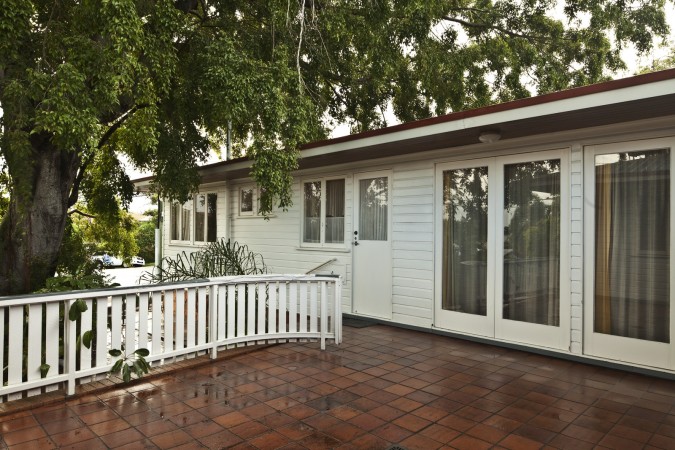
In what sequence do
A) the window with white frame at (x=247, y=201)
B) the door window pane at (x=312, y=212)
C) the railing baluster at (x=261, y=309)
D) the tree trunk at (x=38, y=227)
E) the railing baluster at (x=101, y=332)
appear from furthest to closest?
the window with white frame at (x=247, y=201)
the door window pane at (x=312, y=212)
the tree trunk at (x=38, y=227)
the railing baluster at (x=261, y=309)
the railing baluster at (x=101, y=332)

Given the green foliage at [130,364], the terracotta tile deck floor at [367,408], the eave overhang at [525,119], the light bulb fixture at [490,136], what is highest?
the eave overhang at [525,119]

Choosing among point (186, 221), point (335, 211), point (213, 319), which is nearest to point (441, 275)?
point (335, 211)

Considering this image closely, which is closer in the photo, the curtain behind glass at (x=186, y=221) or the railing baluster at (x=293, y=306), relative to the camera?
the railing baluster at (x=293, y=306)

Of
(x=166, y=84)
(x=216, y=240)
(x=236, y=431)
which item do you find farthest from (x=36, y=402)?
(x=216, y=240)

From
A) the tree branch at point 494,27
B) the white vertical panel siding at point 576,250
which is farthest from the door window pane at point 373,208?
the tree branch at point 494,27

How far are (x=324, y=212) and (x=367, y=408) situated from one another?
12.9 ft

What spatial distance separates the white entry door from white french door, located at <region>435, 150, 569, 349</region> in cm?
81

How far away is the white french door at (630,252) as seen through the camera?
3.87m

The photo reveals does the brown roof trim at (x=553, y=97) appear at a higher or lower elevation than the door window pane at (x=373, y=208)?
higher

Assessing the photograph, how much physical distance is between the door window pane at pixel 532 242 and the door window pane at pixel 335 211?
8.05 feet

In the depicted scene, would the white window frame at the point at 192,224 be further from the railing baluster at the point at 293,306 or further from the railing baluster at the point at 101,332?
the railing baluster at the point at 101,332

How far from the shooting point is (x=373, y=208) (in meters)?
6.20

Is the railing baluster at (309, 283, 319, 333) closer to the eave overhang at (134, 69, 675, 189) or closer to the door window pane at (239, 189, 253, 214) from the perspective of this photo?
the eave overhang at (134, 69, 675, 189)

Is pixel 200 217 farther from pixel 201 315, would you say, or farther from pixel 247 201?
pixel 201 315
